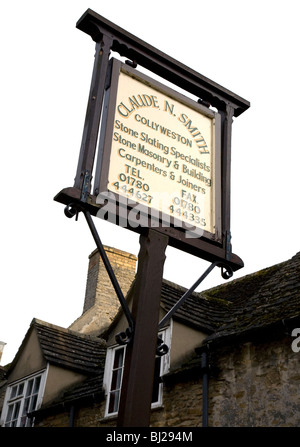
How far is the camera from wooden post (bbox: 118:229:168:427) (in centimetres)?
371

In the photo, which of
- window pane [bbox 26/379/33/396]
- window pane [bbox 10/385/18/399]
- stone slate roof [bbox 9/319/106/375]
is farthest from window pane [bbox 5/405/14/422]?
stone slate roof [bbox 9/319/106/375]

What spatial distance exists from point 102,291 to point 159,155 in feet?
47.4

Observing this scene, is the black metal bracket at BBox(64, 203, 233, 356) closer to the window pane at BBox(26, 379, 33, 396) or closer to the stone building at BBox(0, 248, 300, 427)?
the stone building at BBox(0, 248, 300, 427)

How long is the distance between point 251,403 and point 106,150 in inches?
226

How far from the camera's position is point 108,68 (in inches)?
191

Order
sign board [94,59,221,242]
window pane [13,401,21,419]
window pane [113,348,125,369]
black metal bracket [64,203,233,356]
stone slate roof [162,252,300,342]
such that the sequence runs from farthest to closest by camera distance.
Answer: window pane [13,401,21,419], window pane [113,348,125,369], stone slate roof [162,252,300,342], sign board [94,59,221,242], black metal bracket [64,203,233,356]

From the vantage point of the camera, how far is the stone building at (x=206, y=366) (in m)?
8.38

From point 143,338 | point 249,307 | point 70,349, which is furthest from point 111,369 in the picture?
point 143,338

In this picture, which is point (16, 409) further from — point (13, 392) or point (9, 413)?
point (13, 392)

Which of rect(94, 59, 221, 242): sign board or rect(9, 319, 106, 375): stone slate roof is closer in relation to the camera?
A: rect(94, 59, 221, 242): sign board

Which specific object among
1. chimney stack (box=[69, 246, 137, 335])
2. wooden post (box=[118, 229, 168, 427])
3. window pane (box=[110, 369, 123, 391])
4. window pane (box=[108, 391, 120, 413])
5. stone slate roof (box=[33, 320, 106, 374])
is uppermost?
chimney stack (box=[69, 246, 137, 335])

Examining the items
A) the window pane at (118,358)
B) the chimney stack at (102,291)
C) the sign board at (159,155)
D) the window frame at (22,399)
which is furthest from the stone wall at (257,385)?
the chimney stack at (102,291)

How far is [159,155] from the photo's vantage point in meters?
4.74
